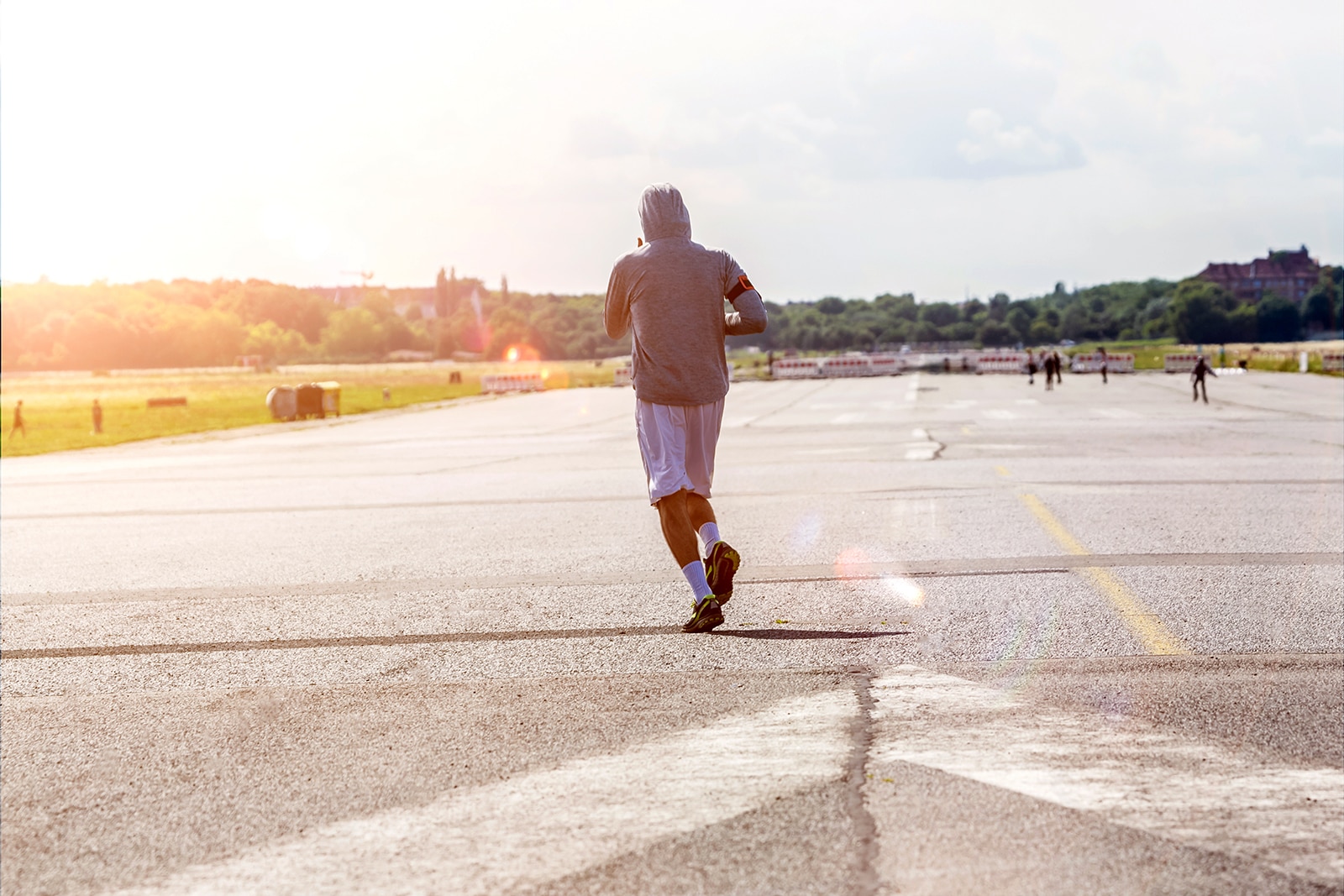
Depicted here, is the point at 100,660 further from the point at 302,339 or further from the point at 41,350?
the point at 302,339

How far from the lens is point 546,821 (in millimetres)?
3486

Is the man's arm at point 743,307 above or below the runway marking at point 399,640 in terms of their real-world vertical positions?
above

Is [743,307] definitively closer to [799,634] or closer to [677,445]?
[677,445]

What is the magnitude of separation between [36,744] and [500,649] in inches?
76.6

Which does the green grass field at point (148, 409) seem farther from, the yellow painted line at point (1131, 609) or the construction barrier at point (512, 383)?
the yellow painted line at point (1131, 609)

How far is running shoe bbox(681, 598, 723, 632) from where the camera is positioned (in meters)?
5.86

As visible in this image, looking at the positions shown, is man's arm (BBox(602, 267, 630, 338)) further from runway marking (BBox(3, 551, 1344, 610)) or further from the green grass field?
the green grass field

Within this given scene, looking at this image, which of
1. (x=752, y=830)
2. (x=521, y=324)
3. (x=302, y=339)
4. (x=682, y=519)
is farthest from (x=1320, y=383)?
(x=302, y=339)

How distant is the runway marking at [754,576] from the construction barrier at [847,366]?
56.3 metres

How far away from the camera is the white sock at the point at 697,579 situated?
596cm

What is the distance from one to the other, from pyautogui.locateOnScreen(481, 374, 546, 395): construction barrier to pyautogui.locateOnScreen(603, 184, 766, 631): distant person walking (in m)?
48.1

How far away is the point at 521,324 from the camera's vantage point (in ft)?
549

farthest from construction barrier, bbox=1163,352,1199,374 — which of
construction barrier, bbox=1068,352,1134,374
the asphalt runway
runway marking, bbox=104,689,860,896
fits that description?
runway marking, bbox=104,689,860,896

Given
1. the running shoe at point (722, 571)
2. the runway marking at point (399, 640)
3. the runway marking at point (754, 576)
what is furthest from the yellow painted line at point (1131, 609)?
the running shoe at point (722, 571)
